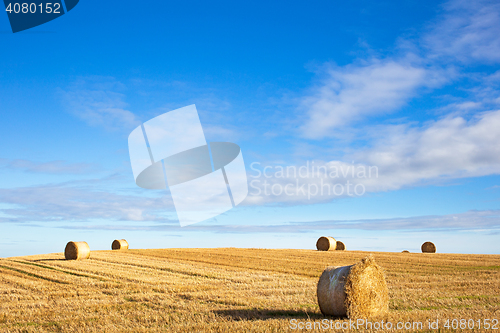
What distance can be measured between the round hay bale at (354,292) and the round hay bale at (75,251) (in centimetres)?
2463

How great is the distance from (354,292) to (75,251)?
25548mm

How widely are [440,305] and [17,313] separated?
38.5 feet

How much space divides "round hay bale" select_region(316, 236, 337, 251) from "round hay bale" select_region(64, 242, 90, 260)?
70.0 ft

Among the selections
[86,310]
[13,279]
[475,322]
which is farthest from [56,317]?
A: [13,279]

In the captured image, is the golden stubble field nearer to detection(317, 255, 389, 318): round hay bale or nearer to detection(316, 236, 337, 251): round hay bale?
detection(317, 255, 389, 318): round hay bale

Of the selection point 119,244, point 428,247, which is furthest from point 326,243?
point 119,244

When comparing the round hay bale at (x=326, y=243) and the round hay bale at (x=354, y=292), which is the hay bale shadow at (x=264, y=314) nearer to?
the round hay bale at (x=354, y=292)

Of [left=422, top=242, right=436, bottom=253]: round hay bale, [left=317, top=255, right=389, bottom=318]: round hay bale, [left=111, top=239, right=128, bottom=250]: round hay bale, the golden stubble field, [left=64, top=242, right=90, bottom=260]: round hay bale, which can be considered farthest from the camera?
[left=111, top=239, right=128, bottom=250]: round hay bale

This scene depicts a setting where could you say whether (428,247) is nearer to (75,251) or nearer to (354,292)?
(75,251)

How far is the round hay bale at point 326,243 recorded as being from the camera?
3919 cm

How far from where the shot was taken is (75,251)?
30.1 m

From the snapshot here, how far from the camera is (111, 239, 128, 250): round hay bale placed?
41747 mm

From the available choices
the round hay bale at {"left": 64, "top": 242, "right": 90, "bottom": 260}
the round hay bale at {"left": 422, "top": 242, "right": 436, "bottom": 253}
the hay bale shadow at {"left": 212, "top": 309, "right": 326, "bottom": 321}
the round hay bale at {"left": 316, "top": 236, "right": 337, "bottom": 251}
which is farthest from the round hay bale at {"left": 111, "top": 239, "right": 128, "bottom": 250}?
the hay bale shadow at {"left": 212, "top": 309, "right": 326, "bottom": 321}

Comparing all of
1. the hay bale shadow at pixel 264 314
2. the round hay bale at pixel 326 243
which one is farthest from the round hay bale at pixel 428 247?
the hay bale shadow at pixel 264 314
